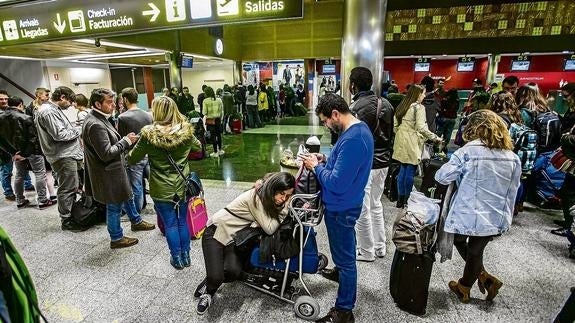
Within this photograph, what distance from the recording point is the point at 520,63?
1140 cm

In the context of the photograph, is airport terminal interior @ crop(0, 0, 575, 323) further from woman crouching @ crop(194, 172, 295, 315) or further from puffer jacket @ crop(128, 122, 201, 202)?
puffer jacket @ crop(128, 122, 201, 202)

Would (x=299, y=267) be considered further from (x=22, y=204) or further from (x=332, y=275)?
(x=22, y=204)

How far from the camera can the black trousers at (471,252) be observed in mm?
2096

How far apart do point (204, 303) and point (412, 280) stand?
146 centimetres

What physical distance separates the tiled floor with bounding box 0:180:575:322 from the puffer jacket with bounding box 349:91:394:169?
3.17 ft

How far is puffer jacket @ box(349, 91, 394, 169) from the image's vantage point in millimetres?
2443

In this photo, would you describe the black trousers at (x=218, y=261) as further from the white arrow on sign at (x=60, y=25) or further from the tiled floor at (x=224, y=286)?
the white arrow on sign at (x=60, y=25)

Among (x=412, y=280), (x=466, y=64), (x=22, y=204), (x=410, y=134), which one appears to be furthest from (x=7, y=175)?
(x=466, y=64)

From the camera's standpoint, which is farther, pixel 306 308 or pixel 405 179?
pixel 405 179

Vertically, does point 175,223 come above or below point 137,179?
below

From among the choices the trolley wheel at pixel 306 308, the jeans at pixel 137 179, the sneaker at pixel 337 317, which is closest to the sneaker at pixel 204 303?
the trolley wheel at pixel 306 308

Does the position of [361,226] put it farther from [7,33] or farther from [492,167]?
[7,33]

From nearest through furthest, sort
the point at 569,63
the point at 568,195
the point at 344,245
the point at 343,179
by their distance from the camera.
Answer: the point at 343,179
the point at 344,245
the point at 568,195
the point at 569,63

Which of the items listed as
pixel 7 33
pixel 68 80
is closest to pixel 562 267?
pixel 7 33
